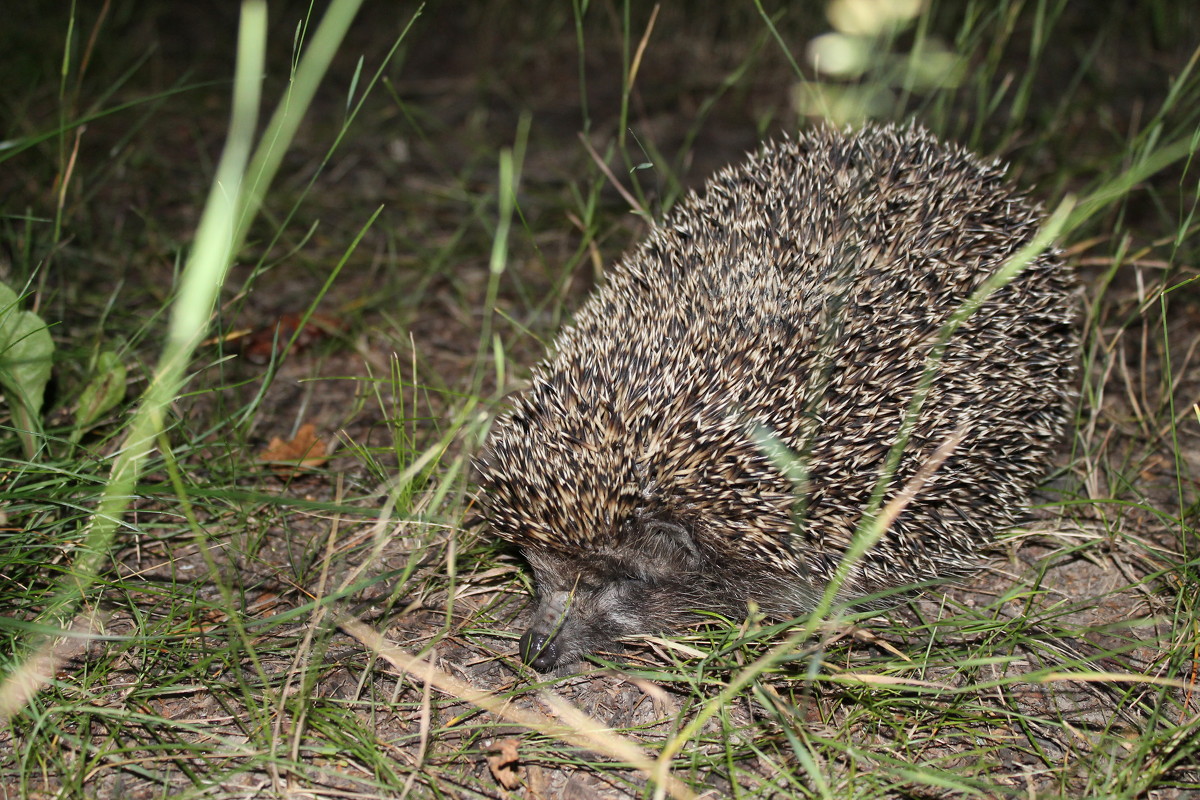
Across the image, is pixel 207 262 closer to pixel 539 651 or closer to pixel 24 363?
pixel 539 651

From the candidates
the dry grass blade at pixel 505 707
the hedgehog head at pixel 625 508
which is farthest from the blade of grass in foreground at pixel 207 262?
the hedgehog head at pixel 625 508

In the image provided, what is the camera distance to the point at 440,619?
11.1 feet

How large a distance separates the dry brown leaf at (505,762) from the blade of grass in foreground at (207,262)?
1223mm

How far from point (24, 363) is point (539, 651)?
205 cm

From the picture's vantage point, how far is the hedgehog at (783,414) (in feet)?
10.2

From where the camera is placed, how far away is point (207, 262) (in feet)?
5.06

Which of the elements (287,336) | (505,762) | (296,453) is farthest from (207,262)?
(287,336)

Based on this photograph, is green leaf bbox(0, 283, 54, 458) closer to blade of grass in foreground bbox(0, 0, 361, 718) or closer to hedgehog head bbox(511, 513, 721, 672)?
blade of grass in foreground bbox(0, 0, 361, 718)

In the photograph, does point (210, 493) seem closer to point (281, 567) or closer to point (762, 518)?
point (281, 567)

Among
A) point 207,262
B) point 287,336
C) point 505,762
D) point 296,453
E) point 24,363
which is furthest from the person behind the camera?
point 287,336

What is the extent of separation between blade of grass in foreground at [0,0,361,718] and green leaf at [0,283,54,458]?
0.34 meters

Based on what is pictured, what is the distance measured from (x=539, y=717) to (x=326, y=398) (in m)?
2.13

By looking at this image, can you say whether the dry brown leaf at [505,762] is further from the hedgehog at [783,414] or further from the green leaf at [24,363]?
the green leaf at [24,363]

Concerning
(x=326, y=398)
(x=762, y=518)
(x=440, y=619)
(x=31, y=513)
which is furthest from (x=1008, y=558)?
(x=31, y=513)
